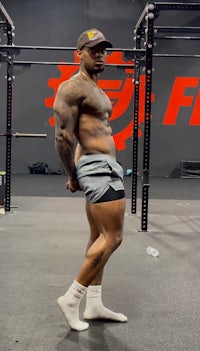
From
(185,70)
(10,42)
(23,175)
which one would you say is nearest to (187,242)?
(10,42)

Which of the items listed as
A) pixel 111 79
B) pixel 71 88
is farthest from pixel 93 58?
pixel 111 79

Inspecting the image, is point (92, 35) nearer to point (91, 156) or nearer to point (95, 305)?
point (91, 156)

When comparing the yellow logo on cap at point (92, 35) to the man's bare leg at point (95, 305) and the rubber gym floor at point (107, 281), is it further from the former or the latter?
the rubber gym floor at point (107, 281)

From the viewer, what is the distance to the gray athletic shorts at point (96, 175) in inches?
79.0

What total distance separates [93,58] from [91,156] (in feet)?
1.56

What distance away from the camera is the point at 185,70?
9648 millimetres

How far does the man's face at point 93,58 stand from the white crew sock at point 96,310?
3.69 feet

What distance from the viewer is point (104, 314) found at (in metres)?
2.18

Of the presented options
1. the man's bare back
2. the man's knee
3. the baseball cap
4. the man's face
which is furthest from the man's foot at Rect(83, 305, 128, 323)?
the baseball cap

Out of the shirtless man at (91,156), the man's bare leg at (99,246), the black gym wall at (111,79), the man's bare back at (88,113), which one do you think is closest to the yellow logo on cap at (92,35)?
the shirtless man at (91,156)

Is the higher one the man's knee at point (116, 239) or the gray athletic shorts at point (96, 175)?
the gray athletic shorts at point (96, 175)

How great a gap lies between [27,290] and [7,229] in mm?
1700

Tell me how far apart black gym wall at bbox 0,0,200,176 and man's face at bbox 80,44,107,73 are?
754 cm

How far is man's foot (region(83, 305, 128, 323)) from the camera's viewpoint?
2178 mm
